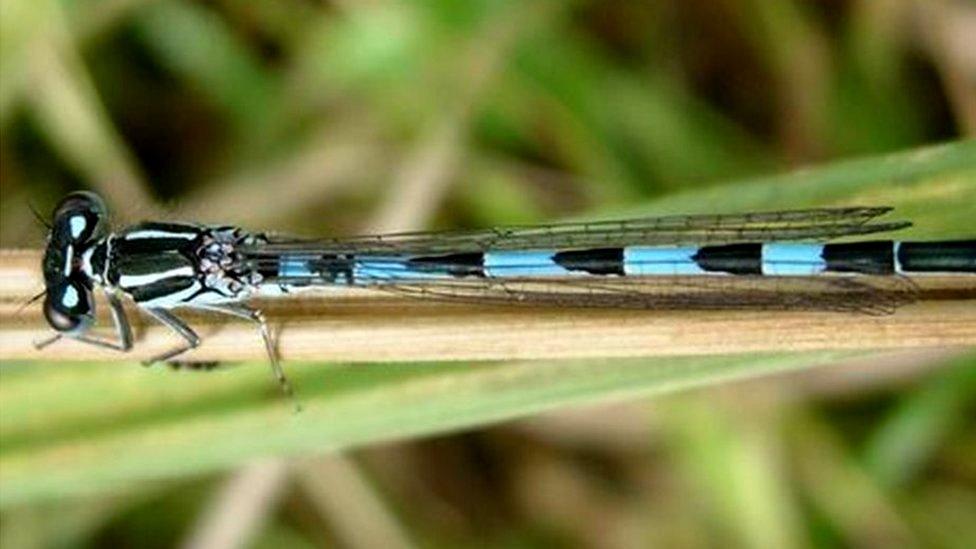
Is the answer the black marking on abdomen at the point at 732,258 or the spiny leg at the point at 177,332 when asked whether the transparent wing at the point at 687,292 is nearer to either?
the black marking on abdomen at the point at 732,258

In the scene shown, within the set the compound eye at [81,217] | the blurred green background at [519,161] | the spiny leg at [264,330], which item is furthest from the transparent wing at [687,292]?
the blurred green background at [519,161]

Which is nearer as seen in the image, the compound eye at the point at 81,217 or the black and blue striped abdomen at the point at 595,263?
the black and blue striped abdomen at the point at 595,263

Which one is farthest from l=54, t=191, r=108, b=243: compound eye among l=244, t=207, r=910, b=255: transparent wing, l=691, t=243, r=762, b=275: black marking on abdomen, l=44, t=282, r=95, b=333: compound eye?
l=691, t=243, r=762, b=275: black marking on abdomen

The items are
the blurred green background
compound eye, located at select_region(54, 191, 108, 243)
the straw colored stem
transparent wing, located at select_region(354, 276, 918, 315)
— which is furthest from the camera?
the blurred green background

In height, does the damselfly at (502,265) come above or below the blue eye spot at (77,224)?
below

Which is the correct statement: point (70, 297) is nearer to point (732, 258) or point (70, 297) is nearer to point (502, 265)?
point (502, 265)

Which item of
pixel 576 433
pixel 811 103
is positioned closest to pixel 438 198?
pixel 576 433

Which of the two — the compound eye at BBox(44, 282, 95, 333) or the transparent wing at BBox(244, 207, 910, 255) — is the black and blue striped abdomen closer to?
the transparent wing at BBox(244, 207, 910, 255)
